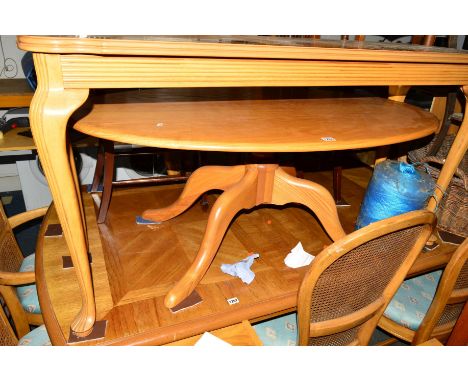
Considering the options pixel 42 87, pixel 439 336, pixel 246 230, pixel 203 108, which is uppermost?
pixel 42 87

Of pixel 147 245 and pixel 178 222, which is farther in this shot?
pixel 178 222

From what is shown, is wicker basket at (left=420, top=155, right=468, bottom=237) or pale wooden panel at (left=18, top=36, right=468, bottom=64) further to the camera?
wicker basket at (left=420, top=155, right=468, bottom=237)

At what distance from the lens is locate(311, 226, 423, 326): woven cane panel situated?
76 cm

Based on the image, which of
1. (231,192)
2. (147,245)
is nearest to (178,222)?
(147,245)

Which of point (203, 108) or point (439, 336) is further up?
point (203, 108)

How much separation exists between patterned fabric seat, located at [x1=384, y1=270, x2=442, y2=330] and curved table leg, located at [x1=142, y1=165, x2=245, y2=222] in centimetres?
82

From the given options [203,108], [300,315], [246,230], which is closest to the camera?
[300,315]

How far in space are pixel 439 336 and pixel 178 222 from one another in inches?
46.8

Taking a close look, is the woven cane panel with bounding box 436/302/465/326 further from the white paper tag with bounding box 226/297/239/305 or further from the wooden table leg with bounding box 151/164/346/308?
the white paper tag with bounding box 226/297/239/305

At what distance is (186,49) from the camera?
2.38 feet

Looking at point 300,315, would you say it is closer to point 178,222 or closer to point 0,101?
point 178,222

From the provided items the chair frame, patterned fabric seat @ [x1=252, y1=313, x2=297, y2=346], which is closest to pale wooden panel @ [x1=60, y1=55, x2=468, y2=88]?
the chair frame

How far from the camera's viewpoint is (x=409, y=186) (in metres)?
1.33

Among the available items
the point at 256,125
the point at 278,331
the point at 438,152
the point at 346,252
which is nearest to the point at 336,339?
the point at 278,331
